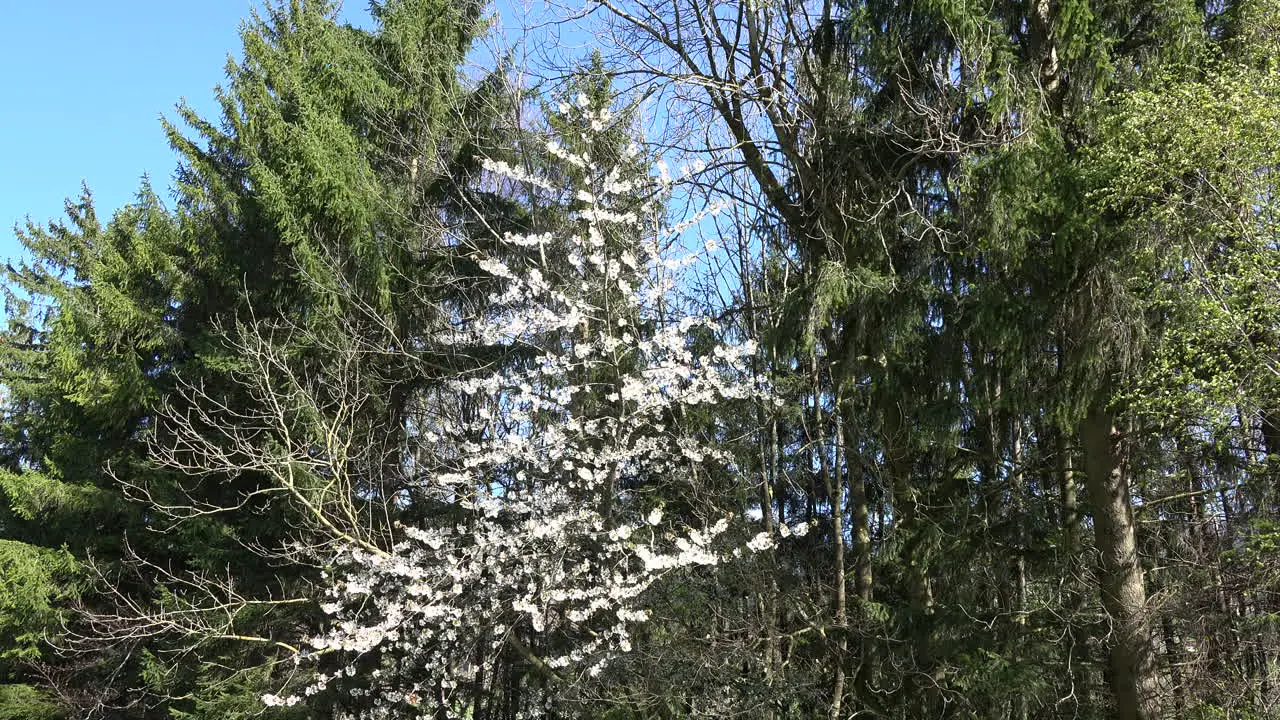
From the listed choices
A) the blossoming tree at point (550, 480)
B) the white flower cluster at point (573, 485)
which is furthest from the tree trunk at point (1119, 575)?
the blossoming tree at point (550, 480)

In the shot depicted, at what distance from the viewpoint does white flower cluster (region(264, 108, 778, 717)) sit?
27.0ft

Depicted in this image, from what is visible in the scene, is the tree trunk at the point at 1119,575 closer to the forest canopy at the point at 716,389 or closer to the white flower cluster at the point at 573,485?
the forest canopy at the point at 716,389

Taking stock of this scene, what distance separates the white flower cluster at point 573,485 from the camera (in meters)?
8.23

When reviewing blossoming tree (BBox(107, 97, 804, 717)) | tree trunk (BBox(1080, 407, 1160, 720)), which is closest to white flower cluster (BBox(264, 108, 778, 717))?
blossoming tree (BBox(107, 97, 804, 717))

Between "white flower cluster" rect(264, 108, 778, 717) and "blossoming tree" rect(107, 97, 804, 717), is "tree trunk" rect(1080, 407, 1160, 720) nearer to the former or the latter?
"white flower cluster" rect(264, 108, 778, 717)

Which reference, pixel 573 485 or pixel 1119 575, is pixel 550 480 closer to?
pixel 573 485

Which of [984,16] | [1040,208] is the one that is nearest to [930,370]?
[1040,208]

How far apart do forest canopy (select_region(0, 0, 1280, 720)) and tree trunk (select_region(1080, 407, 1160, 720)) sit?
31 millimetres

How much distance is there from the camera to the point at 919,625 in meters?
7.96

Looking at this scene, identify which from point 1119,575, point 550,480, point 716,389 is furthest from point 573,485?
point 1119,575

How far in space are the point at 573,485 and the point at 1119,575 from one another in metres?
4.47

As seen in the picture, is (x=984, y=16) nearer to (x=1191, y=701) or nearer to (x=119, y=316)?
(x=1191, y=701)

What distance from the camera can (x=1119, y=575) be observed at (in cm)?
704

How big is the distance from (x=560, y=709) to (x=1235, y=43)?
812 cm
